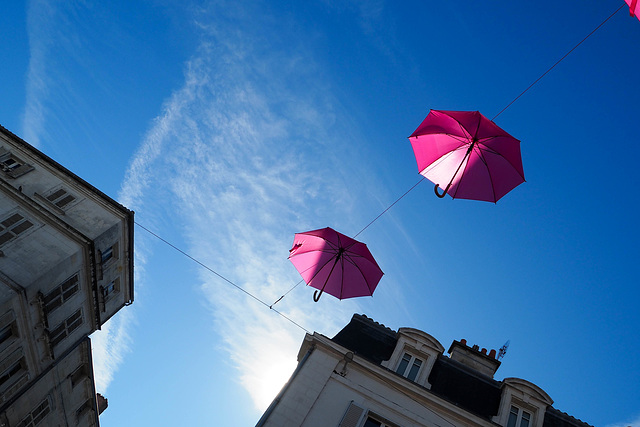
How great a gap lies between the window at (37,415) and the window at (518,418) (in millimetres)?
22597

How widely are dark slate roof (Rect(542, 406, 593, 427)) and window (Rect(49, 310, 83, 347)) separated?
77.3 feet

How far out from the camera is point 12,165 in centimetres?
2584

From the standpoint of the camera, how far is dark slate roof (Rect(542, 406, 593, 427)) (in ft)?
55.7

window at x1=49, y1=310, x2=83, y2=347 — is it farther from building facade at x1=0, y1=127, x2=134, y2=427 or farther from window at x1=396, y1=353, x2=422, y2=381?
window at x1=396, y1=353, x2=422, y2=381

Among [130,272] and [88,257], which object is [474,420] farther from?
[130,272]

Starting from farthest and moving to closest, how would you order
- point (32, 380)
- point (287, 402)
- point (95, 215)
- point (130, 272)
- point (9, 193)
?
point (130, 272), point (95, 215), point (9, 193), point (32, 380), point (287, 402)

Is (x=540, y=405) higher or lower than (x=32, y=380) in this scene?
higher

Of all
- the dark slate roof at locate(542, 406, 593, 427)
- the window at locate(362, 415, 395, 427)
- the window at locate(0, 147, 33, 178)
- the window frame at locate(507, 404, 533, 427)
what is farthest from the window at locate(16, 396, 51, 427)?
the dark slate roof at locate(542, 406, 593, 427)

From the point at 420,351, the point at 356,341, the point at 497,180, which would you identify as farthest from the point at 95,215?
the point at 497,180

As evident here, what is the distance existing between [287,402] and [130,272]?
18363 millimetres

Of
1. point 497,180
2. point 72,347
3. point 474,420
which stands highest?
point 497,180

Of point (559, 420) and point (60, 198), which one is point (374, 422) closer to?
point (559, 420)

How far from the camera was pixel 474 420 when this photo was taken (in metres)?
16.1

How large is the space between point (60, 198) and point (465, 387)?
77.2 ft
